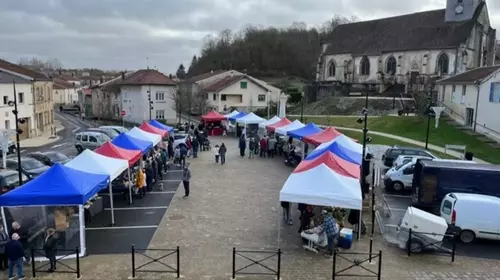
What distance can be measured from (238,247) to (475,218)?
24.5 ft

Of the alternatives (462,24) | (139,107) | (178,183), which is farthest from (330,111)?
(178,183)

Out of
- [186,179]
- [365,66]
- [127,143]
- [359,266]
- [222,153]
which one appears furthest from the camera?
[365,66]

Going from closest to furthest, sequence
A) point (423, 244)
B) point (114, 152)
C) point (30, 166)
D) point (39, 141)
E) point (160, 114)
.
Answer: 1. point (423, 244)
2. point (114, 152)
3. point (30, 166)
4. point (39, 141)
5. point (160, 114)

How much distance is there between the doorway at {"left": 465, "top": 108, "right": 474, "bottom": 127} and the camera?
111 feet

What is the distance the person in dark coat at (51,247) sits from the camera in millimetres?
10219

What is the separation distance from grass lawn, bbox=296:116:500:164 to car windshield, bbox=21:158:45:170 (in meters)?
25.6

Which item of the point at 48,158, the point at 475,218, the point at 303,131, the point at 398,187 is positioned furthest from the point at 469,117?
A: the point at 48,158

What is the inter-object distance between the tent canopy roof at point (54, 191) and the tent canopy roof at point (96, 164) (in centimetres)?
126

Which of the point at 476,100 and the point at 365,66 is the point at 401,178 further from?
the point at 365,66

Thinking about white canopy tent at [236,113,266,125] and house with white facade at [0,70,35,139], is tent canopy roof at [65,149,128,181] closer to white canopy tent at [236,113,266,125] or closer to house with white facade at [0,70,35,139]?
white canopy tent at [236,113,266,125]

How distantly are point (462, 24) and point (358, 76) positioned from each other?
1610 centimetres

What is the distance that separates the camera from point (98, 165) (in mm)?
13781

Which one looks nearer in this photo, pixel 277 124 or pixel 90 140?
pixel 90 140

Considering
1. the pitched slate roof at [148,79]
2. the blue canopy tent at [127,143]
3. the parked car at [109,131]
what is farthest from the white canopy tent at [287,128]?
the pitched slate roof at [148,79]
